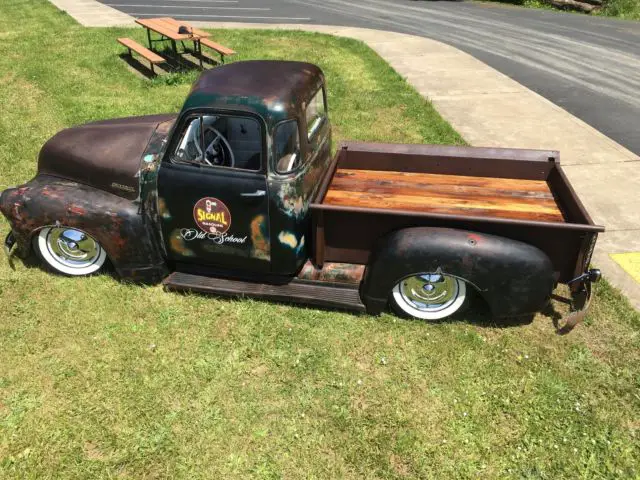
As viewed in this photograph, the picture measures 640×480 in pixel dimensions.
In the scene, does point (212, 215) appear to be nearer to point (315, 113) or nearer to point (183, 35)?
point (315, 113)

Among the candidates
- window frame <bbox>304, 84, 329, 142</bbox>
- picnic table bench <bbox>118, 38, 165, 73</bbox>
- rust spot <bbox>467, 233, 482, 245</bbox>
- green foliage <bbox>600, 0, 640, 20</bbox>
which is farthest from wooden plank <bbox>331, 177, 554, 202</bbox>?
green foliage <bbox>600, 0, 640, 20</bbox>

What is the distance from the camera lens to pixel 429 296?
4465 millimetres

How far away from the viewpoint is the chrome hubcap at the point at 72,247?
486cm

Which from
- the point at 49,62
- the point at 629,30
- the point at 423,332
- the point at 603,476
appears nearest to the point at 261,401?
the point at 423,332

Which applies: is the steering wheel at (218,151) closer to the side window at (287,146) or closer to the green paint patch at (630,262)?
the side window at (287,146)

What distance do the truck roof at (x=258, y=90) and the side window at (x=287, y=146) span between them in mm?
91

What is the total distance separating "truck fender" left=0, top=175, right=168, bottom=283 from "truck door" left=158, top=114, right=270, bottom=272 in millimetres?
244

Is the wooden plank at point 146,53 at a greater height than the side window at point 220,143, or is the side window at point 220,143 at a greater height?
the side window at point 220,143

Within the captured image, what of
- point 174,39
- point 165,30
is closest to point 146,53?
point 174,39

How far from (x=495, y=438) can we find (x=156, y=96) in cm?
921

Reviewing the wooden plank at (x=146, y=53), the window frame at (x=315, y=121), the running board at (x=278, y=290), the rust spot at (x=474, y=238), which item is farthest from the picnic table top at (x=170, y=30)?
the rust spot at (x=474, y=238)

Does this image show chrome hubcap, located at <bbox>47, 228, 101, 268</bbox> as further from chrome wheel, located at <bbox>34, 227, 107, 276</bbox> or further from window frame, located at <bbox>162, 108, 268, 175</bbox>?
window frame, located at <bbox>162, 108, 268, 175</bbox>

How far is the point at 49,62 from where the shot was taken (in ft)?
40.4

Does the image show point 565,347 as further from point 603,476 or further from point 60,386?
point 60,386
